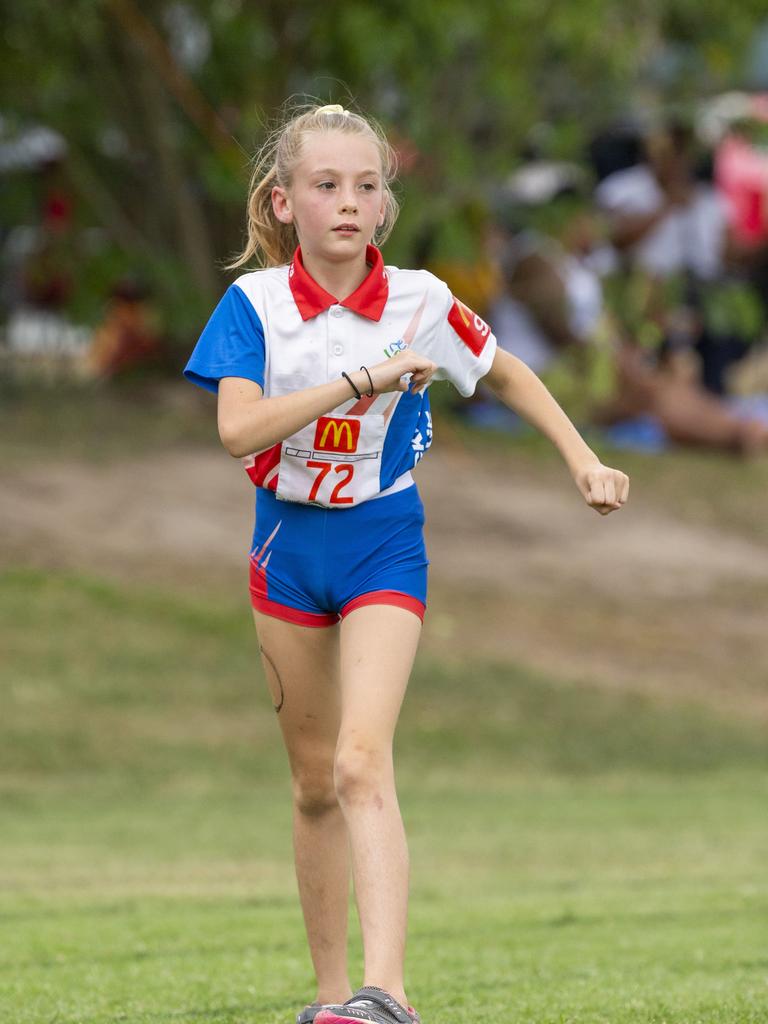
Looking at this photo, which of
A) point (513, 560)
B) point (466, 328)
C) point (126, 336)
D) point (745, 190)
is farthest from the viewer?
point (745, 190)

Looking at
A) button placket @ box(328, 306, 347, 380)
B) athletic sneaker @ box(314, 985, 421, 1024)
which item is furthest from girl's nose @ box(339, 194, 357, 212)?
athletic sneaker @ box(314, 985, 421, 1024)

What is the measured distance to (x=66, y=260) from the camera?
16.2 meters

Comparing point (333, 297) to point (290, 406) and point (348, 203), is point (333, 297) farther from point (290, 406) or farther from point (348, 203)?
point (290, 406)

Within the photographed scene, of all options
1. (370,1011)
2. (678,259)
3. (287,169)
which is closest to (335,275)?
(287,169)

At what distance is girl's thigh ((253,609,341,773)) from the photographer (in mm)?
4473

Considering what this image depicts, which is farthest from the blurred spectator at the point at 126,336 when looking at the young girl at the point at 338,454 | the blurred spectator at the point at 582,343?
the young girl at the point at 338,454

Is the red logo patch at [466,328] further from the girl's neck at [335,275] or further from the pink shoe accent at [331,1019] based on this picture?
the pink shoe accent at [331,1019]

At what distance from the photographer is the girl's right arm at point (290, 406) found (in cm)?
411

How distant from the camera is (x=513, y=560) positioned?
48.4ft

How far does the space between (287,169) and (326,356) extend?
482 millimetres

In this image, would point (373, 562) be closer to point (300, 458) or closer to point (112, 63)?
point (300, 458)

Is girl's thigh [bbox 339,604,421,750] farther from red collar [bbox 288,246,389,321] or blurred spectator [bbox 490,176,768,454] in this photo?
blurred spectator [bbox 490,176,768,454]

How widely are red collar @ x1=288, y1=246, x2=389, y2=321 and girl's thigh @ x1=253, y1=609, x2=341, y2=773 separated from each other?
2.43ft

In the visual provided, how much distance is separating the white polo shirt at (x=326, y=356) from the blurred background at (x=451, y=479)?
100 inches
